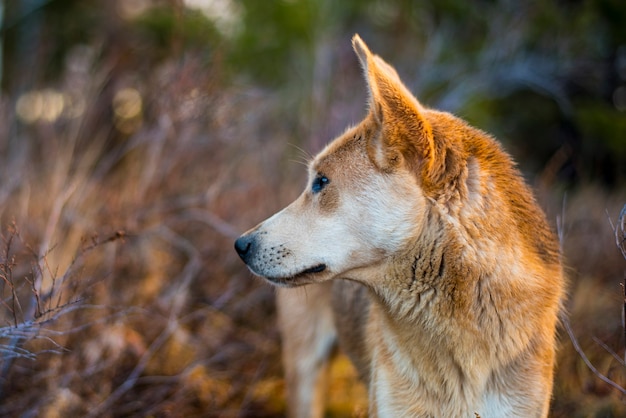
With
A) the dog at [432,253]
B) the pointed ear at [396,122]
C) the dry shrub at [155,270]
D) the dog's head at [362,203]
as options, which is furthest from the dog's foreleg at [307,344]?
the pointed ear at [396,122]

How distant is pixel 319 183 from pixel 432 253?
648 millimetres

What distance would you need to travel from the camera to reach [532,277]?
2.84 m

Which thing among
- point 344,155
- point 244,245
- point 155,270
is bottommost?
point 155,270

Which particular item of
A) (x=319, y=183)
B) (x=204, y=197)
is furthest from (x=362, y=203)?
(x=204, y=197)

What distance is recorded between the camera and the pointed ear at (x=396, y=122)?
8.84ft

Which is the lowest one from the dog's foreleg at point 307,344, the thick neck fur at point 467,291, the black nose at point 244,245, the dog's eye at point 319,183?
the dog's foreleg at point 307,344

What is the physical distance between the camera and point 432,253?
2.78m

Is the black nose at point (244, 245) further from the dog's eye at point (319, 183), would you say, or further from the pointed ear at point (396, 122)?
the pointed ear at point (396, 122)

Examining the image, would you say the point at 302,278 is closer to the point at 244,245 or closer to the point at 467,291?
the point at 244,245

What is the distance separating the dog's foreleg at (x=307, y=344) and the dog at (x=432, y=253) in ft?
3.68

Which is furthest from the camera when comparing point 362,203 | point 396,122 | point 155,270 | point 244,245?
point 155,270

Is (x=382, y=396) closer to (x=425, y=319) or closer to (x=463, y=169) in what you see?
(x=425, y=319)

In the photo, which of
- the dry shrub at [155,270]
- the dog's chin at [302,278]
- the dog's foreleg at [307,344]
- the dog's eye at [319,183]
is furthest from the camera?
the dog's foreleg at [307,344]

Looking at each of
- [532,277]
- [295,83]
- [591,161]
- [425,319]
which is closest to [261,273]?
[425,319]
